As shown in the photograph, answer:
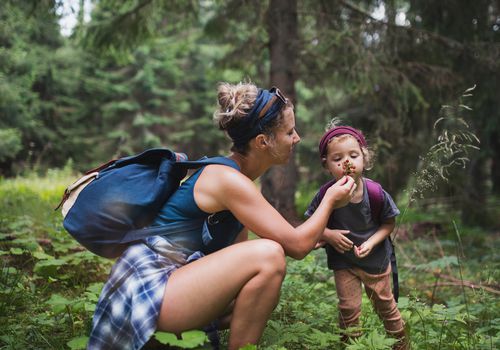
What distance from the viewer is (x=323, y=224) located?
7.61ft

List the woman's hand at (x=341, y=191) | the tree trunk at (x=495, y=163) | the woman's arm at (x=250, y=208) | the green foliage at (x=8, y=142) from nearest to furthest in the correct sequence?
the woman's arm at (x=250, y=208) → the woman's hand at (x=341, y=191) → the tree trunk at (x=495, y=163) → the green foliage at (x=8, y=142)

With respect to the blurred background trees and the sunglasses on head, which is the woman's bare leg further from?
the blurred background trees

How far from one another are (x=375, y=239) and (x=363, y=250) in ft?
0.38

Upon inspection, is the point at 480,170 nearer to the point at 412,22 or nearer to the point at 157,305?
the point at 412,22

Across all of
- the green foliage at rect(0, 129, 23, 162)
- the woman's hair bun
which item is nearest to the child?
the woman's hair bun

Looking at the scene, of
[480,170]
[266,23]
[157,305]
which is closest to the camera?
[157,305]

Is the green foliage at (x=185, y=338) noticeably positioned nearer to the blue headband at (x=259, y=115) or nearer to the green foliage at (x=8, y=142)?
the blue headband at (x=259, y=115)

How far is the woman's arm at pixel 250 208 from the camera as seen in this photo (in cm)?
223

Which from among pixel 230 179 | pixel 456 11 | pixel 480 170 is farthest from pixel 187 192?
pixel 480 170

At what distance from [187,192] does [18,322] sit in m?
1.31

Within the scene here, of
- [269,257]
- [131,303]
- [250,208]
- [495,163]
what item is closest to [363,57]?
[250,208]

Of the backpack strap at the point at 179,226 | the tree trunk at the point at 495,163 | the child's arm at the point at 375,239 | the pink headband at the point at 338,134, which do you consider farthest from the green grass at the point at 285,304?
the tree trunk at the point at 495,163

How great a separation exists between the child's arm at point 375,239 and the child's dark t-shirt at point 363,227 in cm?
4

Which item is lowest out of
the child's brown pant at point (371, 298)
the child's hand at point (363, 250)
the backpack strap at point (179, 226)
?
the child's brown pant at point (371, 298)
